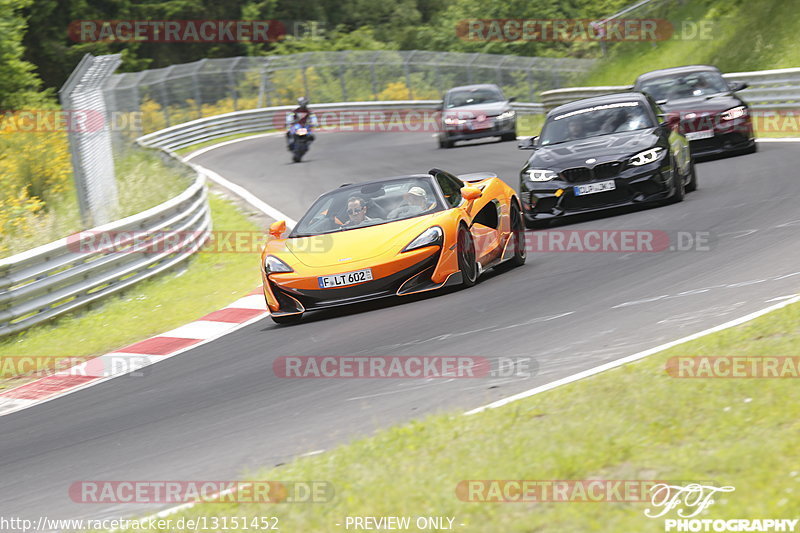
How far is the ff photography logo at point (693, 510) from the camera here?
159 inches

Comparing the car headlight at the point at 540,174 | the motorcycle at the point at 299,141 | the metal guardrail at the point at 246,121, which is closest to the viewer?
the car headlight at the point at 540,174

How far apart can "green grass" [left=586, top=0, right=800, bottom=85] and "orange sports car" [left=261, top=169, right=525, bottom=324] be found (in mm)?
22061

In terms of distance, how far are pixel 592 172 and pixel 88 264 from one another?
5858 mm

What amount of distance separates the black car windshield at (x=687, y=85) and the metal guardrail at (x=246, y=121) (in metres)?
15.5

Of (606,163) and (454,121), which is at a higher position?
(606,163)

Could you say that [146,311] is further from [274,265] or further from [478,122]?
[478,122]

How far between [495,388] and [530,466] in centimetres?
179

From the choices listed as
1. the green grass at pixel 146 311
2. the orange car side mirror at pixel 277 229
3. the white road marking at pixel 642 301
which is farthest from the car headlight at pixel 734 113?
the white road marking at pixel 642 301

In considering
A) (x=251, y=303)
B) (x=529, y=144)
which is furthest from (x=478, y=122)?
(x=251, y=303)

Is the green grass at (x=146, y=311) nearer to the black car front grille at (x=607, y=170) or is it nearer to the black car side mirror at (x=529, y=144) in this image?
the black car side mirror at (x=529, y=144)

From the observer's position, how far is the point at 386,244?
33.7 feet

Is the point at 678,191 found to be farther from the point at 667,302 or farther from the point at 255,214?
the point at 255,214

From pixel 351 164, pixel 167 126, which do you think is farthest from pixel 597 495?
pixel 167 126

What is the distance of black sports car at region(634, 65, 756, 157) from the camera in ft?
60.5
